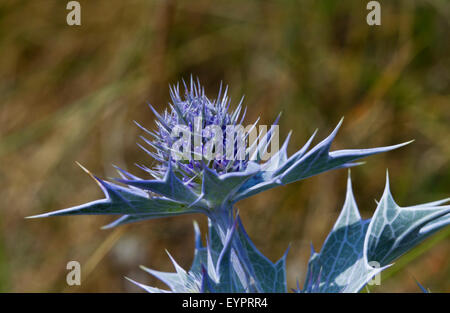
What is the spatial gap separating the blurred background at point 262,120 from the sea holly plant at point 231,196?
4.87 ft

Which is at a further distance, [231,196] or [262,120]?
[262,120]

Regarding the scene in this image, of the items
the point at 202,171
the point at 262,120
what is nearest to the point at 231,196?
the point at 202,171

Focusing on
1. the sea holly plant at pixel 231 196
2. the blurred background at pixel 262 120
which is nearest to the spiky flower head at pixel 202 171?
the sea holly plant at pixel 231 196

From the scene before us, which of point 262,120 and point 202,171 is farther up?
point 262,120

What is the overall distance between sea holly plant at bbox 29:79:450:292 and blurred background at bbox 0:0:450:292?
1.48m

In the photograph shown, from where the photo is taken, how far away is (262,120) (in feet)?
8.34

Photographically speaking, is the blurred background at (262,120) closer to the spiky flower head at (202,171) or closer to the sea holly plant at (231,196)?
the sea holly plant at (231,196)

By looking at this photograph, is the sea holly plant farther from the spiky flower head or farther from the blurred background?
the blurred background

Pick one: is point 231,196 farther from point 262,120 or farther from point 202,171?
point 262,120

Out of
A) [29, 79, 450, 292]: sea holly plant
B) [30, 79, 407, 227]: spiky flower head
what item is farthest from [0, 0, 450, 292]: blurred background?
[30, 79, 407, 227]: spiky flower head

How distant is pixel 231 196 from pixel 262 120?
70.7 inches

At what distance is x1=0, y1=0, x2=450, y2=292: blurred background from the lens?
7.80 feet

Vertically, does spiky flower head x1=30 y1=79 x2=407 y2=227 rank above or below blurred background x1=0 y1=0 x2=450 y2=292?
below
